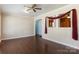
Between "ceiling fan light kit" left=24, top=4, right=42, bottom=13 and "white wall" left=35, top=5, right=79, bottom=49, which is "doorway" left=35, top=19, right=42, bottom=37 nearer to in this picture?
"white wall" left=35, top=5, right=79, bottom=49

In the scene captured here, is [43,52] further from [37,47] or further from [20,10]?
[20,10]

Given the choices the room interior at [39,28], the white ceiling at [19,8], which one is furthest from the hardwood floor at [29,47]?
the white ceiling at [19,8]

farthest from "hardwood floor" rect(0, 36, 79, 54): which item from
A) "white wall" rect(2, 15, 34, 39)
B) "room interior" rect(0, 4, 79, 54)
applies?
"white wall" rect(2, 15, 34, 39)


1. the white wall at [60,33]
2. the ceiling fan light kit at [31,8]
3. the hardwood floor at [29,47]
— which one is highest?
the ceiling fan light kit at [31,8]

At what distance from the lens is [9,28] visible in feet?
7.54

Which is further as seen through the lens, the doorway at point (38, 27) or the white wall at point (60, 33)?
the doorway at point (38, 27)

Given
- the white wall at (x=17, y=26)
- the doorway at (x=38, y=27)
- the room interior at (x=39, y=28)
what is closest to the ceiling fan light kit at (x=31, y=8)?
the room interior at (x=39, y=28)

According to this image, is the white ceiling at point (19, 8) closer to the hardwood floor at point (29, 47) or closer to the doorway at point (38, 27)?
the doorway at point (38, 27)

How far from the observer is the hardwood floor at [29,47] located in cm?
220

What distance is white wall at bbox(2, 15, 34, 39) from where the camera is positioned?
88.7 inches

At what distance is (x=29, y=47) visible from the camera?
2258 millimetres

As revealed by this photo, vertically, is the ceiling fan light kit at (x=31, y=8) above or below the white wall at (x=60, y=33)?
above

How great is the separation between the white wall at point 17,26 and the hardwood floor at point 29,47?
12cm
